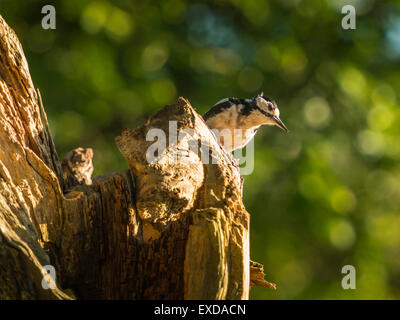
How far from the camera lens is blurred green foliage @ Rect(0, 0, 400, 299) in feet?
15.8

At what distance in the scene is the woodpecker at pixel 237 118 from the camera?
415 centimetres

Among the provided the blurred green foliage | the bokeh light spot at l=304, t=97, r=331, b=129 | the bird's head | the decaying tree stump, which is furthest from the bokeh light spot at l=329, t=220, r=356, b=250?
the decaying tree stump

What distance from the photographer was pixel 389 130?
5.24 meters

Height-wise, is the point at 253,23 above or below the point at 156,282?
above

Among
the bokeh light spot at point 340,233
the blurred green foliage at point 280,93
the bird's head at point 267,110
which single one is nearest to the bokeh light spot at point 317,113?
the blurred green foliage at point 280,93

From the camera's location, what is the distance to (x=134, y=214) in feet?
7.30

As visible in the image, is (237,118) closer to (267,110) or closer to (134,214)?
(267,110)

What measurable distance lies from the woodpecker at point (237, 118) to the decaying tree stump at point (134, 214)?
1.73m

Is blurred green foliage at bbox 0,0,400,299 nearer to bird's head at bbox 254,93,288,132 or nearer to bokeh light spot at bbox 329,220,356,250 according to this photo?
bokeh light spot at bbox 329,220,356,250

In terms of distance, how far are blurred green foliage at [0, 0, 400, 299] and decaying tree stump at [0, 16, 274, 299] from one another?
8.00ft
